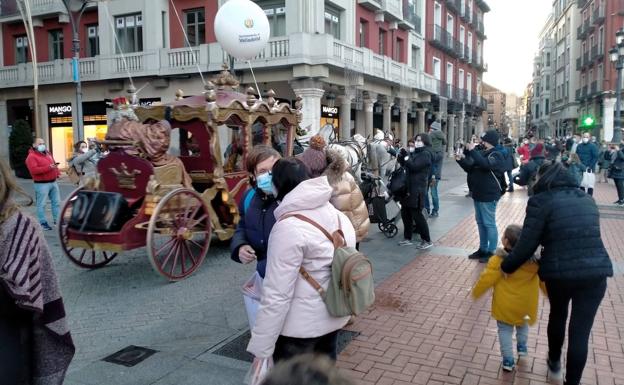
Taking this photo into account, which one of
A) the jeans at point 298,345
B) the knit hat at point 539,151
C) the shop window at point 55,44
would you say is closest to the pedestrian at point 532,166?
the knit hat at point 539,151

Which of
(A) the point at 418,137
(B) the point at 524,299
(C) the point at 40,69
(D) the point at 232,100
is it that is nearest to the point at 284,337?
(B) the point at 524,299

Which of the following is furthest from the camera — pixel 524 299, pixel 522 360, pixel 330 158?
pixel 330 158

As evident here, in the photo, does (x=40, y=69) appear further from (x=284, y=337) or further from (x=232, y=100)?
(x=284, y=337)

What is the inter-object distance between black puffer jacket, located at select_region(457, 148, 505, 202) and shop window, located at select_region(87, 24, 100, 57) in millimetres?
21444

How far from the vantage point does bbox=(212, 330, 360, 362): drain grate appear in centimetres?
442

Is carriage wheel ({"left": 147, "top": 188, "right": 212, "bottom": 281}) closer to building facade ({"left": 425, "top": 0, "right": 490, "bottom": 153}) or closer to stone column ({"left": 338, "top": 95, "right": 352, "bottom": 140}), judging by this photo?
stone column ({"left": 338, "top": 95, "right": 352, "bottom": 140})

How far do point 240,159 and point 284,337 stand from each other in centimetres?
626

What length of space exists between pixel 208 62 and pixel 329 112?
590 centimetres

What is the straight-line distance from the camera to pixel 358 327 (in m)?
5.07

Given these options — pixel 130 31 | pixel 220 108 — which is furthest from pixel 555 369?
pixel 130 31

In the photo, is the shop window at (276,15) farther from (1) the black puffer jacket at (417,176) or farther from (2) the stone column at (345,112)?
(1) the black puffer jacket at (417,176)

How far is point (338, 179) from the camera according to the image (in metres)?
5.92

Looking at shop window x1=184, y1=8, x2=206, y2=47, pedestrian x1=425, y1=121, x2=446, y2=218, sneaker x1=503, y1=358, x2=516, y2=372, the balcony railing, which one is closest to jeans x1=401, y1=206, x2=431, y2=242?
pedestrian x1=425, y1=121, x2=446, y2=218

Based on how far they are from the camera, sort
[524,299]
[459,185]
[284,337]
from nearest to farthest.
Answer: [284,337] < [524,299] < [459,185]
